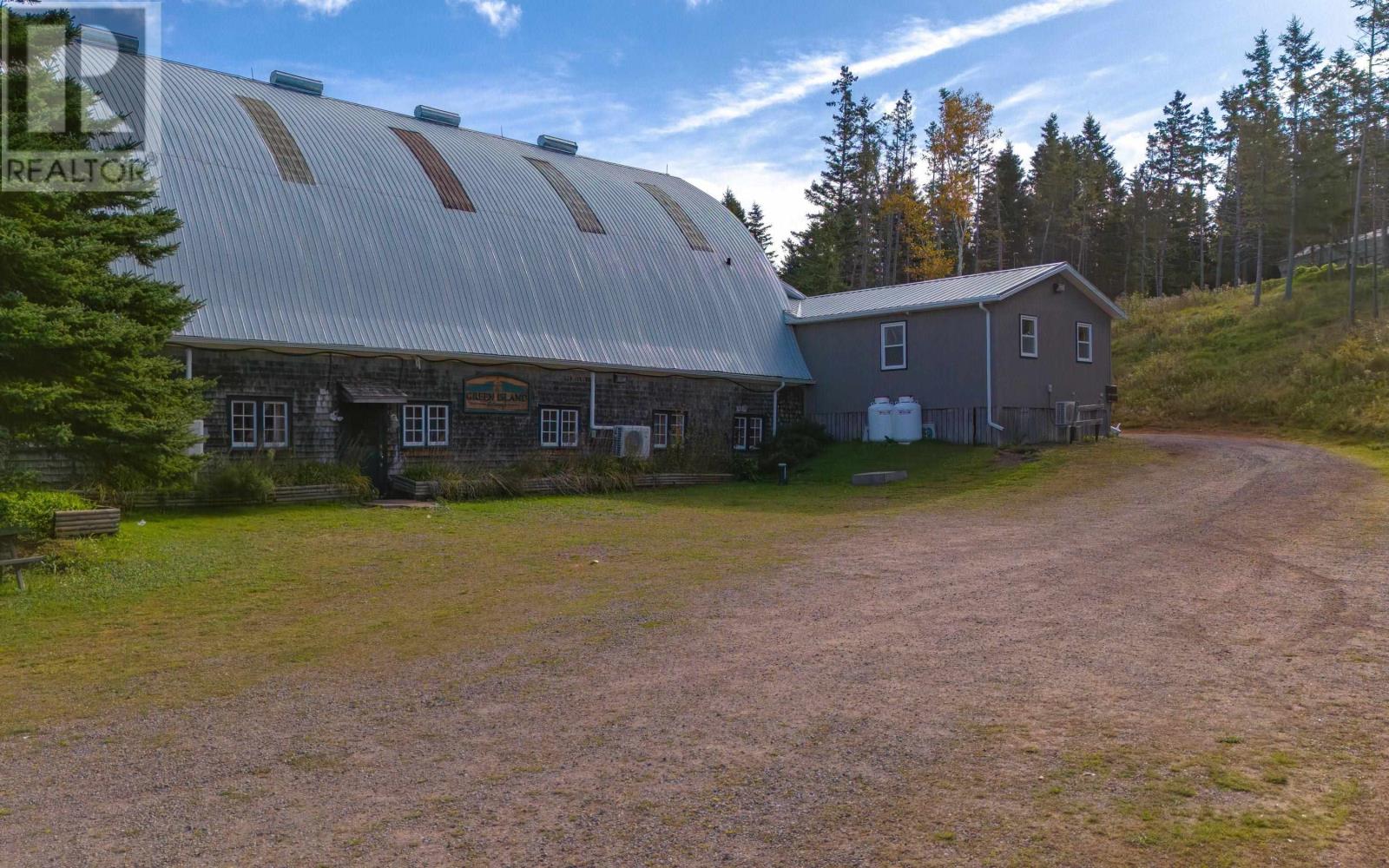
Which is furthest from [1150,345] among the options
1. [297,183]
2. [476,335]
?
[297,183]

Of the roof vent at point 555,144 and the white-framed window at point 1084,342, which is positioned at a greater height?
the roof vent at point 555,144

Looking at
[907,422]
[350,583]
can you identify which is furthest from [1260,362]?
[350,583]

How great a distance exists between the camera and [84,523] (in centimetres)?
1316

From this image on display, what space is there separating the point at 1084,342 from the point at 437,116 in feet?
69.7

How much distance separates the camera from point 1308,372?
34.0m

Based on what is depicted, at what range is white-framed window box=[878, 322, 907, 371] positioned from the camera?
94.0ft

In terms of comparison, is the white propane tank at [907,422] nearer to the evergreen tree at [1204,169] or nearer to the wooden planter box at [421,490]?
the wooden planter box at [421,490]

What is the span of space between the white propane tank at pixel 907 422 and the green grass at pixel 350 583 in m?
6.42

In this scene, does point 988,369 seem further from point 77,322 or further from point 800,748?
point 800,748

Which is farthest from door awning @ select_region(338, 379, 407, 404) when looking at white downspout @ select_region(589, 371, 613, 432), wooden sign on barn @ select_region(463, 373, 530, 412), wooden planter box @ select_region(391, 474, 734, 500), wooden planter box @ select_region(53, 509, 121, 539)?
wooden planter box @ select_region(53, 509, 121, 539)

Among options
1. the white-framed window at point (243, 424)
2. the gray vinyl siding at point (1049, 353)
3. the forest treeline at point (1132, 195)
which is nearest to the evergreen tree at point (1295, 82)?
the forest treeline at point (1132, 195)

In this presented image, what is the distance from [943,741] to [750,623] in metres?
3.53

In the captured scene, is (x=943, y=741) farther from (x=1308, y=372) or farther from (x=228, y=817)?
(x=1308, y=372)

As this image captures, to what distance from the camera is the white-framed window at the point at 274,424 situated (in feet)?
67.5
